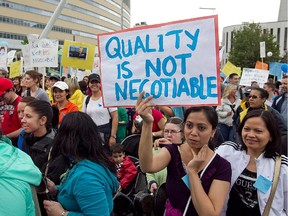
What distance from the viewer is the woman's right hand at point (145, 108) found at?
→ 223 centimetres

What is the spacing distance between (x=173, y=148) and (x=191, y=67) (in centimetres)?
55

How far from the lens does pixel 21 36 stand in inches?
2520

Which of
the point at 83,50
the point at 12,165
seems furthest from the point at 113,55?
the point at 83,50

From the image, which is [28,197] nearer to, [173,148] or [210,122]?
[173,148]

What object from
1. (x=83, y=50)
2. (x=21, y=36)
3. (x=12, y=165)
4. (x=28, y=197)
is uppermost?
(x=21, y=36)

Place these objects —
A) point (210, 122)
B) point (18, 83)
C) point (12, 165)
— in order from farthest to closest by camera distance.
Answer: point (18, 83) < point (210, 122) < point (12, 165)

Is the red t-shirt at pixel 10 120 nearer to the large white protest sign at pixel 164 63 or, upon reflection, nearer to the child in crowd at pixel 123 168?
the child in crowd at pixel 123 168

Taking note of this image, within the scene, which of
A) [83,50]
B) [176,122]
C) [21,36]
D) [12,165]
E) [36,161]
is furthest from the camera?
[21,36]

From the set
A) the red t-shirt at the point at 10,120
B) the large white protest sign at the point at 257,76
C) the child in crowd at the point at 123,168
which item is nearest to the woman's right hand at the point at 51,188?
the child in crowd at the point at 123,168

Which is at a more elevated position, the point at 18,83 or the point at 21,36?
the point at 21,36

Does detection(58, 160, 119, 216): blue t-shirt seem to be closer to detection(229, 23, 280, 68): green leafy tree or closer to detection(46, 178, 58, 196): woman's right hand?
detection(46, 178, 58, 196): woman's right hand

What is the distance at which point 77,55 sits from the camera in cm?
857


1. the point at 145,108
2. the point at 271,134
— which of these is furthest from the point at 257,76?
the point at 145,108

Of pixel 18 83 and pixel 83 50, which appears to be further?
pixel 18 83
